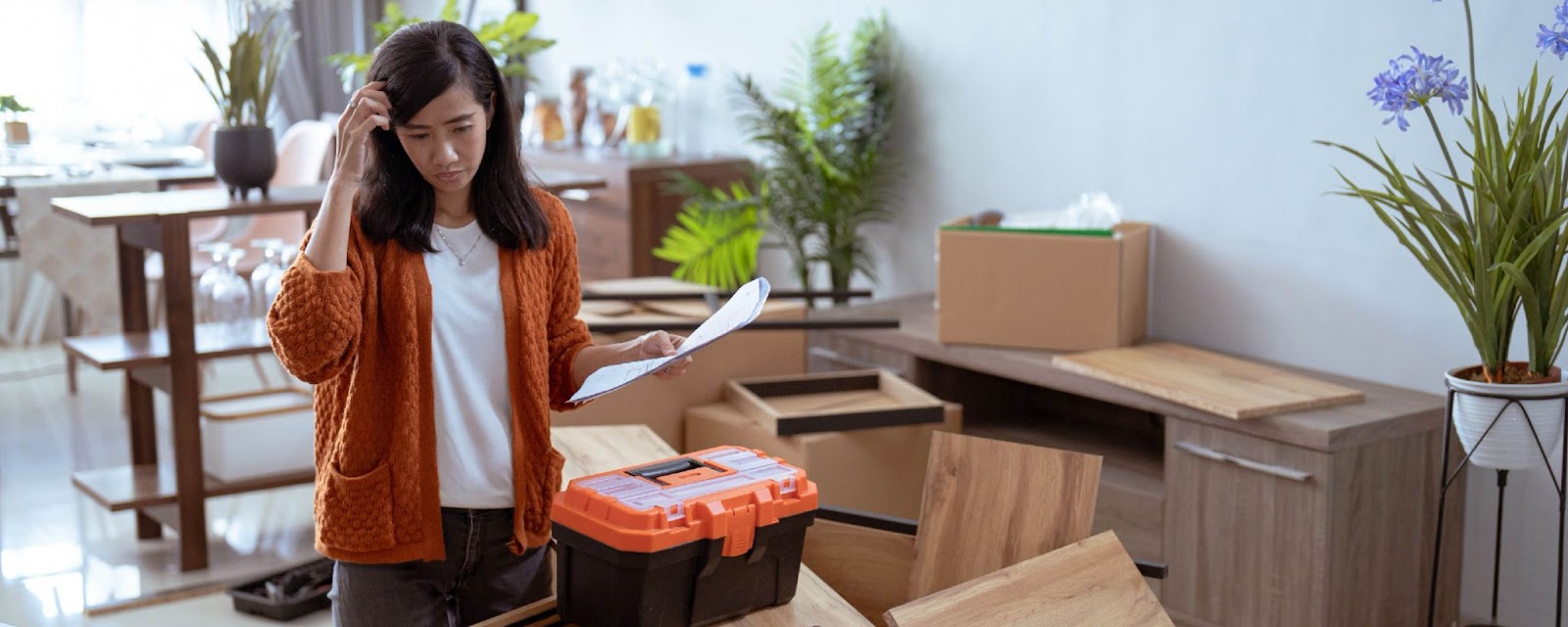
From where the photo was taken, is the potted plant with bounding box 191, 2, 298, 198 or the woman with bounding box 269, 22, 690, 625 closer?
the woman with bounding box 269, 22, 690, 625

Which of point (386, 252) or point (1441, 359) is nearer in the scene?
point (386, 252)

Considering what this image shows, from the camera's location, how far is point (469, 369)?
6.06 feet

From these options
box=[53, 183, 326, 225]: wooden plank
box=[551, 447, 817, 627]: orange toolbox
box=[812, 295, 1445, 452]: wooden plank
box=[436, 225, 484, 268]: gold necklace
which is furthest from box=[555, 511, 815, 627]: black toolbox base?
box=[53, 183, 326, 225]: wooden plank

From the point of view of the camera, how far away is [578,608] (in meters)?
1.80

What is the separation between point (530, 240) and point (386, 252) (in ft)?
0.60

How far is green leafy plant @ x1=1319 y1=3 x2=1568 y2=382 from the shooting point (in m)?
2.33

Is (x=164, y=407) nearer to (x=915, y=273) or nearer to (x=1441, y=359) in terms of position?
(x=915, y=273)

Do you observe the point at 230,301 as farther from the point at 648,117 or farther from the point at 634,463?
the point at 648,117

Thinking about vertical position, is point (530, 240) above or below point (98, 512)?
above

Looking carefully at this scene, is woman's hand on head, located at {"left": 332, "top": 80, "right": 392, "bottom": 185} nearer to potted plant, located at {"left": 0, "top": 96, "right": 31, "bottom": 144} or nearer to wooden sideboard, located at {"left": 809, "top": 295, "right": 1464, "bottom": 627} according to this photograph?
wooden sideboard, located at {"left": 809, "top": 295, "right": 1464, "bottom": 627}

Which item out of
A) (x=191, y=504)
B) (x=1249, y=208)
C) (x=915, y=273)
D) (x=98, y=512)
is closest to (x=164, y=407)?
(x=98, y=512)

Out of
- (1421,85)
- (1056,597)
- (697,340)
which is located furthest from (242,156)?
(1421,85)

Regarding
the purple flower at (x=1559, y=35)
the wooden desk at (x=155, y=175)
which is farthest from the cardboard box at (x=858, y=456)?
the wooden desk at (x=155, y=175)

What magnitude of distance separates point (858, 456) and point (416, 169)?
4.81ft
